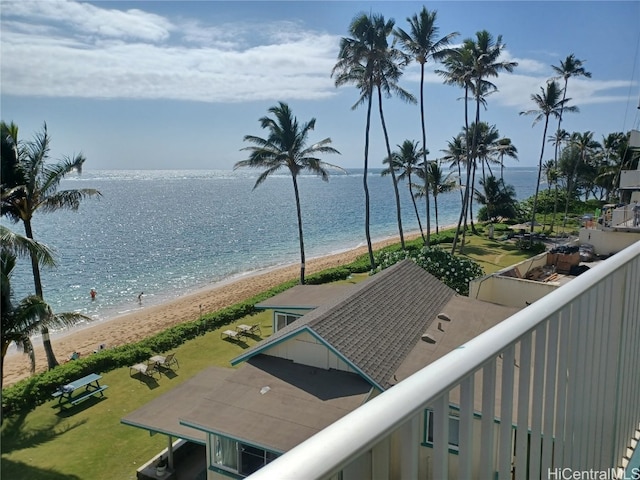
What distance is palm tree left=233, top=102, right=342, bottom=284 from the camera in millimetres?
23609

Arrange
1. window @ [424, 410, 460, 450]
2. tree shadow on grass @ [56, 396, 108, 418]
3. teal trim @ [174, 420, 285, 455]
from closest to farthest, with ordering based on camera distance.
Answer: window @ [424, 410, 460, 450] → teal trim @ [174, 420, 285, 455] → tree shadow on grass @ [56, 396, 108, 418]

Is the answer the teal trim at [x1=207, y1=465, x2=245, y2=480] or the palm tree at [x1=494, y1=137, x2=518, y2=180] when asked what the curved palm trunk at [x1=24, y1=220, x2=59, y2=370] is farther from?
the palm tree at [x1=494, y1=137, x2=518, y2=180]

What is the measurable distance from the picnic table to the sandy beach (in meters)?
4.58

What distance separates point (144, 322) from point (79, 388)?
1071 cm

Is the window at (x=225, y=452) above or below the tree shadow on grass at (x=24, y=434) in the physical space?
above

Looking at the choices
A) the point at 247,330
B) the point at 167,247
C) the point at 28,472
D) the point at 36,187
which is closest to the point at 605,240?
the point at 247,330

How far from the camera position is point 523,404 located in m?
1.30

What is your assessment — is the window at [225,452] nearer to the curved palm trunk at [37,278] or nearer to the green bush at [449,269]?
the curved palm trunk at [37,278]

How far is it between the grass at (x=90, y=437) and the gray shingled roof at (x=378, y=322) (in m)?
3.13

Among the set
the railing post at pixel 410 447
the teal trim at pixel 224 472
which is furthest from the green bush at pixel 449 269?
the railing post at pixel 410 447

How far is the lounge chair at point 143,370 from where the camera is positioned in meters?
14.1

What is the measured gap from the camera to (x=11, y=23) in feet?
44.0

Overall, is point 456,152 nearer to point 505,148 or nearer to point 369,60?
point 505,148

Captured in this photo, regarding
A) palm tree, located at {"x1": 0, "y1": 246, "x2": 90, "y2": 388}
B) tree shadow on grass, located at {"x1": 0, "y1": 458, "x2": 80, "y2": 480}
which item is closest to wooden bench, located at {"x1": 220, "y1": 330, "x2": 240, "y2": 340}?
palm tree, located at {"x1": 0, "y1": 246, "x2": 90, "y2": 388}
